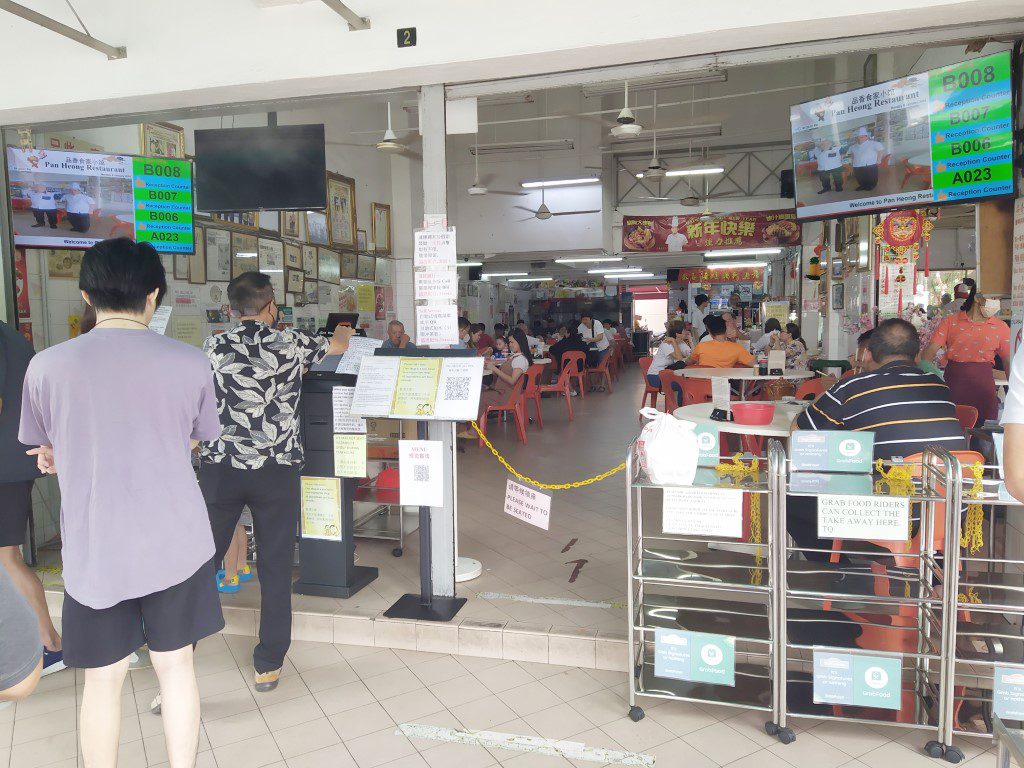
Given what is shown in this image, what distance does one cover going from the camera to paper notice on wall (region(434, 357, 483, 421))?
10.4ft

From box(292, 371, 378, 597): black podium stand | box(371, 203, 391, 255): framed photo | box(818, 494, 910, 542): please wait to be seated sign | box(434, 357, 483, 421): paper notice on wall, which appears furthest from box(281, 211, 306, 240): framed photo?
box(818, 494, 910, 542): please wait to be seated sign

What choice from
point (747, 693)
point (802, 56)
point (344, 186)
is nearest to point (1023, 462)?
point (747, 693)

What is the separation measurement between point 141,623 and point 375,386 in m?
1.55

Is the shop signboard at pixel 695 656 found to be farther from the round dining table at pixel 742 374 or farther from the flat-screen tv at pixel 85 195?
the round dining table at pixel 742 374

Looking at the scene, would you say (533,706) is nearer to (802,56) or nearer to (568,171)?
(802,56)

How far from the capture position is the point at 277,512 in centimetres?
288

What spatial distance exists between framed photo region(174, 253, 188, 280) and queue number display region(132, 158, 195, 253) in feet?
3.52

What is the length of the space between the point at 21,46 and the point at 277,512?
9.49 feet

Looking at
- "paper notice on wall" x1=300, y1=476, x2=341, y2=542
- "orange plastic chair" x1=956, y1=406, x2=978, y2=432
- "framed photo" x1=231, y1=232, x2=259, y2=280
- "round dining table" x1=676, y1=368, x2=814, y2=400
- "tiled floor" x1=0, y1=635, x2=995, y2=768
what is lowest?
"tiled floor" x1=0, y1=635, x2=995, y2=768

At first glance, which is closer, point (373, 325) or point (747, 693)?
point (747, 693)

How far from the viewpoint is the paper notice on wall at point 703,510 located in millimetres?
2465

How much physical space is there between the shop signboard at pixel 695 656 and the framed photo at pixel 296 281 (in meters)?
5.47

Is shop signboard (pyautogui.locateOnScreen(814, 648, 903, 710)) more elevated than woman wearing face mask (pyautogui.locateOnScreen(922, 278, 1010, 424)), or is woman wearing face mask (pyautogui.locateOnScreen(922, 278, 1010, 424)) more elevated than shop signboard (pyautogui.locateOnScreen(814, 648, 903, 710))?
woman wearing face mask (pyautogui.locateOnScreen(922, 278, 1010, 424))

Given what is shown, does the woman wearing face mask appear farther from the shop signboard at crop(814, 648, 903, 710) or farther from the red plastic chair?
the red plastic chair
